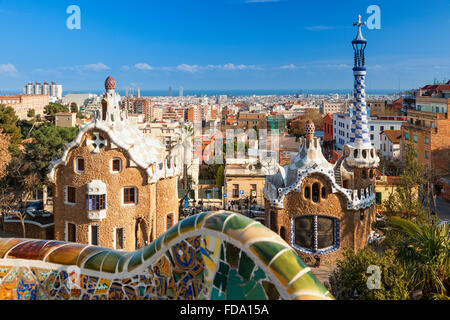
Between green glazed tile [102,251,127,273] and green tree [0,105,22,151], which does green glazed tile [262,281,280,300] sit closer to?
green glazed tile [102,251,127,273]

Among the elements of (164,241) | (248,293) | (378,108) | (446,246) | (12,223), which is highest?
(378,108)

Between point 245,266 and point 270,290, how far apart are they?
0.56 metres

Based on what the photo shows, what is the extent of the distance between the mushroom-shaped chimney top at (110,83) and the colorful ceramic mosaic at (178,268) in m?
15.4

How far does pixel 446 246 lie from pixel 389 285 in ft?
6.73

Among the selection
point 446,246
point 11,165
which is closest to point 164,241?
point 446,246

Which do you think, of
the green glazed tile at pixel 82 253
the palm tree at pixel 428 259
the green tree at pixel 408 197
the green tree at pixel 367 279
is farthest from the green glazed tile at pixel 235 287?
the green tree at pixel 408 197

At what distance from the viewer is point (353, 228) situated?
23.8 m

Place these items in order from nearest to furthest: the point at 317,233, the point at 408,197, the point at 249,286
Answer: the point at 249,286
the point at 317,233
the point at 408,197

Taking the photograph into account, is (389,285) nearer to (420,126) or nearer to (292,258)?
(292,258)

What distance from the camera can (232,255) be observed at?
24.0 ft

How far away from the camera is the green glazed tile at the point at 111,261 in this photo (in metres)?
8.85

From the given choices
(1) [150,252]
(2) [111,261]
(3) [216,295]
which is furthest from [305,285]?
(2) [111,261]

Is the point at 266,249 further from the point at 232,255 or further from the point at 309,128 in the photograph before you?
the point at 309,128

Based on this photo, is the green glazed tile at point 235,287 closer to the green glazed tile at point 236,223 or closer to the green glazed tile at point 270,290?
the green glazed tile at point 270,290
